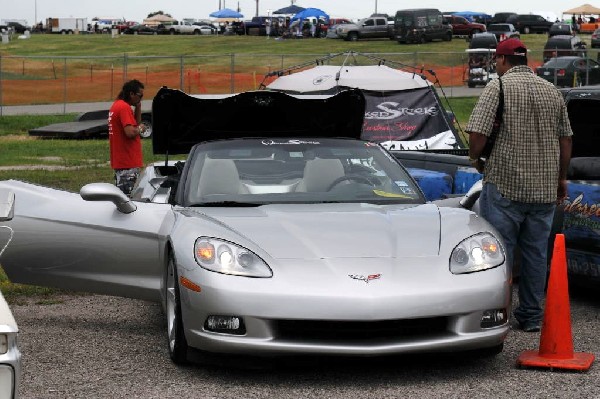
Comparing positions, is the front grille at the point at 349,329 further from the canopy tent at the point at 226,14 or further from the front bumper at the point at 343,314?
the canopy tent at the point at 226,14

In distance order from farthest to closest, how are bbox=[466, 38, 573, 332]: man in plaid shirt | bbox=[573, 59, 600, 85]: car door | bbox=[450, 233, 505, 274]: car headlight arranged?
1. bbox=[573, 59, 600, 85]: car door
2. bbox=[466, 38, 573, 332]: man in plaid shirt
3. bbox=[450, 233, 505, 274]: car headlight

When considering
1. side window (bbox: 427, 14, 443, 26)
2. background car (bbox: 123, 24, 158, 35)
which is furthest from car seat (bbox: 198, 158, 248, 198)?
background car (bbox: 123, 24, 158, 35)

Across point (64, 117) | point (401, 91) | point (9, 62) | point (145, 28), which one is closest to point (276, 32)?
point (145, 28)

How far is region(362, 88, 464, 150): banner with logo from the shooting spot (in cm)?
1858

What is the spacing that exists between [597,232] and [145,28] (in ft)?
338

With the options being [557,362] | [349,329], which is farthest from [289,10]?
[349,329]

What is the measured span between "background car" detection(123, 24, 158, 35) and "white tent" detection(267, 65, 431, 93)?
287 feet

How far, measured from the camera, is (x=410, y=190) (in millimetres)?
7898

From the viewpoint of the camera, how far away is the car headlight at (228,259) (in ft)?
21.2

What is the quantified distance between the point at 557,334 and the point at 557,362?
163mm

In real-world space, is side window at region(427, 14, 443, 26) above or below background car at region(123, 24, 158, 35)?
above

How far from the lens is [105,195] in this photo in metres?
7.48

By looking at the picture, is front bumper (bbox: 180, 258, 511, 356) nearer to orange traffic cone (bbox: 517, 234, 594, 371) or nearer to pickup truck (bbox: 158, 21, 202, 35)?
orange traffic cone (bbox: 517, 234, 594, 371)

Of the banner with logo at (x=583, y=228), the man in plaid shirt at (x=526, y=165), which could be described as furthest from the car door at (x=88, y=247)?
the banner with logo at (x=583, y=228)
